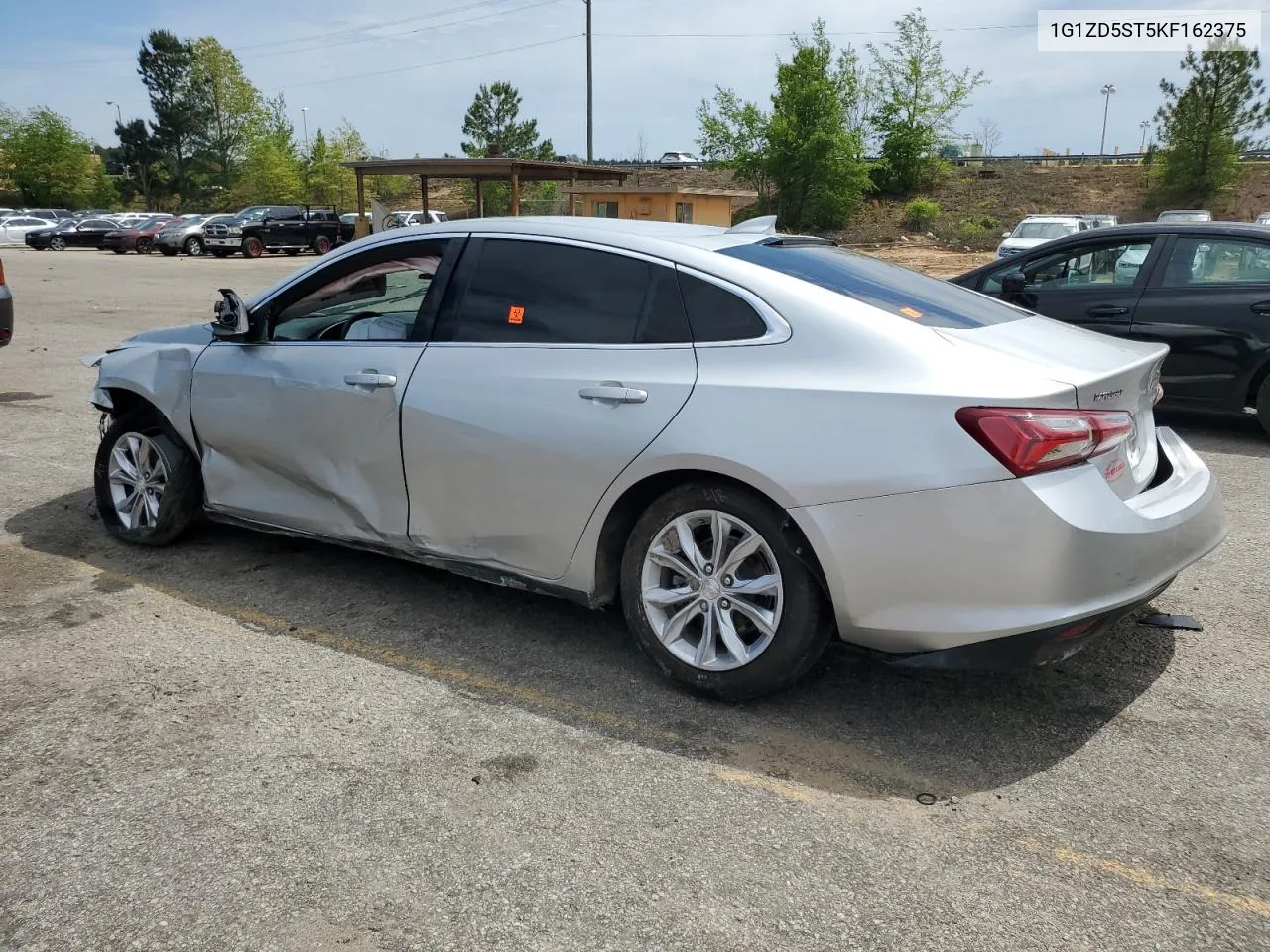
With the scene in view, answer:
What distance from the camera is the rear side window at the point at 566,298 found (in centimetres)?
370

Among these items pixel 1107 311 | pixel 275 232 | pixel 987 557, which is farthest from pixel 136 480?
pixel 275 232

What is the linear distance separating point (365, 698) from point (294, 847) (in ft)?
2.92

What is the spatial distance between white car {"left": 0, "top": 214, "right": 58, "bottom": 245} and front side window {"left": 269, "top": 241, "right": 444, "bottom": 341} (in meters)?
49.3

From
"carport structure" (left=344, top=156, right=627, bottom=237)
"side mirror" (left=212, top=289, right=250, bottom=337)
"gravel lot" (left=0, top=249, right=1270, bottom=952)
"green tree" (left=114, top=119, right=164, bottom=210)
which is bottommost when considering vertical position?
"gravel lot" (left=0, top=249, right=1270, bottom=952)

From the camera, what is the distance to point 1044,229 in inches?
1041

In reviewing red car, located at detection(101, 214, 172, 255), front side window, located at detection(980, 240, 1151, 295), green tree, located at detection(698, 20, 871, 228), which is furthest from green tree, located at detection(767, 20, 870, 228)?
front side window, located at detection(980, 240, 1151, 295)

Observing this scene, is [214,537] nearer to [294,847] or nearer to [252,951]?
[294,847]

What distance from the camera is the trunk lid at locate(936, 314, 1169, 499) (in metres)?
3.24

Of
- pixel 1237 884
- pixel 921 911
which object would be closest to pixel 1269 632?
pixel 1237 884

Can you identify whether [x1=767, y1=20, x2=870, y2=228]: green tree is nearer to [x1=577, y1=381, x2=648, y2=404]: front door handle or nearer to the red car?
the red car

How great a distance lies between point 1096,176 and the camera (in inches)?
2116

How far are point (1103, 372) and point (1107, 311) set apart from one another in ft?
17.6

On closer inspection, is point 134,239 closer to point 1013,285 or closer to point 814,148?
point 814,148

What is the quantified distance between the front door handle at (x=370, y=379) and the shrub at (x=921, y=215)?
46.4 m
